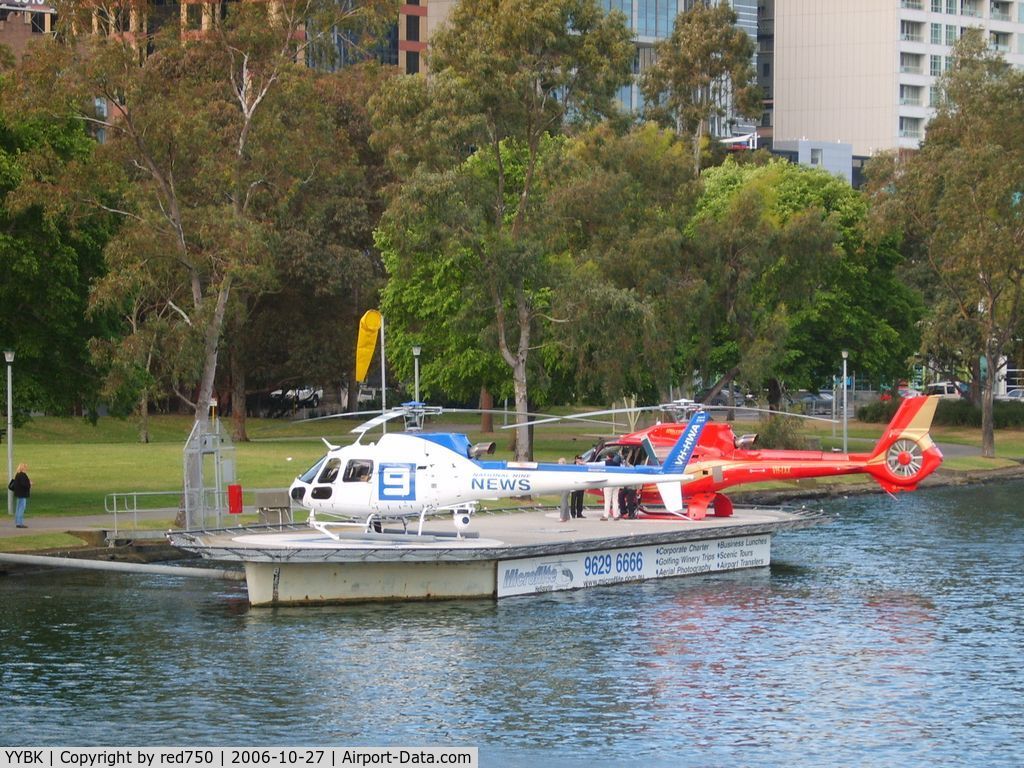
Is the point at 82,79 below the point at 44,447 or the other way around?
the other way around

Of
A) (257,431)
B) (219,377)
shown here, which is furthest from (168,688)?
(219,377)

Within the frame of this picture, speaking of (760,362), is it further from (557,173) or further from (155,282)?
(155,282)

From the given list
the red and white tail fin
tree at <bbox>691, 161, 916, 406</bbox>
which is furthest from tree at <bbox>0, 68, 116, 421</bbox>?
tree at <bbox>691, 161, 916, 406</bbox>

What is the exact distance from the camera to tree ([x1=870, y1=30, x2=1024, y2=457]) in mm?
84125

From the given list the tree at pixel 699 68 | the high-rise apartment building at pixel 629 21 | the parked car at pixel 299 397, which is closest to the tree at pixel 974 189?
the tree at pixel 699 68

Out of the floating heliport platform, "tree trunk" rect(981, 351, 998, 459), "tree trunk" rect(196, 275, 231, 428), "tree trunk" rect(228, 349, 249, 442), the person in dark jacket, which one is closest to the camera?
the floating heliport platform

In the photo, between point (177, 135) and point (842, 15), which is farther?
point (842, 15)

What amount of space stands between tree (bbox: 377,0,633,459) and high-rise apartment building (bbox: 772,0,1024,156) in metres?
128

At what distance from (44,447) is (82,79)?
1598 inches

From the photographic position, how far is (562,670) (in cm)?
3219

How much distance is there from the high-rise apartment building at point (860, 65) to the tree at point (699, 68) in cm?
6922

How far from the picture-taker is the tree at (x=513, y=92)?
2382 inches

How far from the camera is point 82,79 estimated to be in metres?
48.8

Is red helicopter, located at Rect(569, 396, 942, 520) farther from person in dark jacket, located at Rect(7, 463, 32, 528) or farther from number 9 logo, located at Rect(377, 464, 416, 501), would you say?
person in dark jacket, located at Rect(7, 463, 32, 528)
